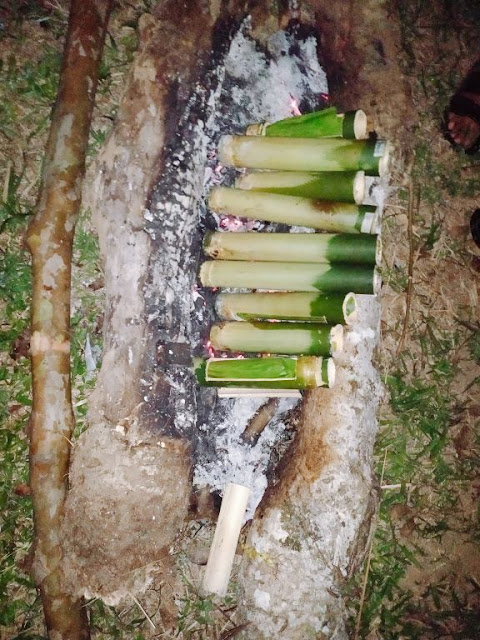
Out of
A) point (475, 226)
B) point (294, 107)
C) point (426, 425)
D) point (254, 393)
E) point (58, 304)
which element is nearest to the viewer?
point (58, 304)

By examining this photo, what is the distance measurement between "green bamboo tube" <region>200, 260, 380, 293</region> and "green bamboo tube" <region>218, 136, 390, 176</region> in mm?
607

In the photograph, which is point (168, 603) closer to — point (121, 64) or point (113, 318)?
point (113, 318)

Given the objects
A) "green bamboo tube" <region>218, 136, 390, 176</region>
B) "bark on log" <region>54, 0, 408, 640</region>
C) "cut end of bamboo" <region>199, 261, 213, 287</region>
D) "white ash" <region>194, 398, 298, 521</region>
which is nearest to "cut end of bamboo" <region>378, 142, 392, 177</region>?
"green bamboo tube" <region>218, 136, 390, 176</region>

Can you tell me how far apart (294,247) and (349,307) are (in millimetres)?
487

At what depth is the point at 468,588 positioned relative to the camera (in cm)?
376

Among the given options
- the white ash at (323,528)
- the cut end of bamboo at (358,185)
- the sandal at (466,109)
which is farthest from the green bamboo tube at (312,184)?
the sandal at (466,109)

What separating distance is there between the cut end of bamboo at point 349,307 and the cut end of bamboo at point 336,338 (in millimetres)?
63

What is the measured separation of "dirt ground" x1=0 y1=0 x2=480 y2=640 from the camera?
3.60m

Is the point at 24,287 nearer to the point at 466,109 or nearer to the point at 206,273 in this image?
the point at 206,273

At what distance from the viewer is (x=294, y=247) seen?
9.53ft

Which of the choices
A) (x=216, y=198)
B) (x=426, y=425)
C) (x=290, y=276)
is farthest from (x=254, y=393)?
(x=426, y=425)

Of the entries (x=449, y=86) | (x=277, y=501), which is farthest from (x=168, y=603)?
(x=449, y=86)

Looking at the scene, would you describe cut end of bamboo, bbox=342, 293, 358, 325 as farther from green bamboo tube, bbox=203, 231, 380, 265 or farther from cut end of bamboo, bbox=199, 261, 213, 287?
cut end of bamboo, bbox=199, 261, 213, 287

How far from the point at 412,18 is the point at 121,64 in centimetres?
250
